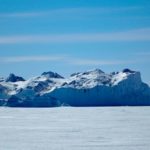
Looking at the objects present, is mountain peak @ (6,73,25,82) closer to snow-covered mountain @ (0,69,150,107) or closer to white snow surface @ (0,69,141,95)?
white snow surface @ (0,69,141,95)

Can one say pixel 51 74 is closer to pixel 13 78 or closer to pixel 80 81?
pixel 13 78

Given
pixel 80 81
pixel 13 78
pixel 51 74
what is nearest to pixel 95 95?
pixel 80 81

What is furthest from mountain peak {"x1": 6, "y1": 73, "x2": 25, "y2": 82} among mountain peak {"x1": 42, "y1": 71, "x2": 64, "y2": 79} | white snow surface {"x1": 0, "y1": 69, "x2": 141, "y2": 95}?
white snow surface {"x1": 0, "y1": 69, "x2": 141, "y2": 95}

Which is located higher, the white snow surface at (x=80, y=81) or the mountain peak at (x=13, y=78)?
the mountain peak at (x=13, y=78)

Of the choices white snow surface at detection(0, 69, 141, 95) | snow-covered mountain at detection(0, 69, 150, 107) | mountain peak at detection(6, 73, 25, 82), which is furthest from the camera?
mountain peak at detection(6, 73, 25, 82)

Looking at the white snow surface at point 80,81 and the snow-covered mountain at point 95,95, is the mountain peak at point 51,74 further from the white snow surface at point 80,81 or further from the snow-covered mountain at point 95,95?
the snow-covered mountain at point 95,95

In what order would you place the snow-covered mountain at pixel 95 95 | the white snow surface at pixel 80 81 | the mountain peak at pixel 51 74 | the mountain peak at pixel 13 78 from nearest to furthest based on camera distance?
the snow-covered mountain at pixel 95 95
the white snow surface at pixel 80 81
the mountain peak at pixel 51 74
the mountain peak at pixel 13 78

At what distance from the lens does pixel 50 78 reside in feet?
373

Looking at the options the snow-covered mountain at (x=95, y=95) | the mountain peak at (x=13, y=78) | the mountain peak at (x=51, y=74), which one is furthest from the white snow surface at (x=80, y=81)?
the mountain peak at (x=13, y=78)

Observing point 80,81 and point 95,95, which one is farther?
point 80,81

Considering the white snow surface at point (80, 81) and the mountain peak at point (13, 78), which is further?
the mountain peak at point (13, 78)
